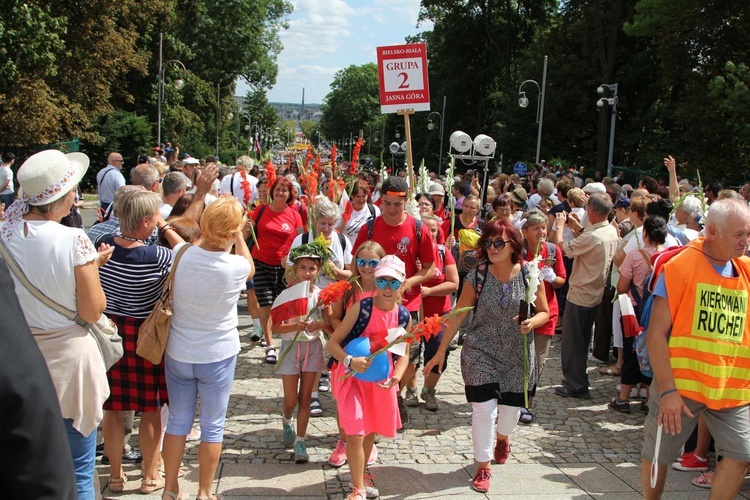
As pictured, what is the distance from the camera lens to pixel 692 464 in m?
5.16

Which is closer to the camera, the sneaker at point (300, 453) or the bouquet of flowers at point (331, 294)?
the bouquet of flowers at point (331, 294)

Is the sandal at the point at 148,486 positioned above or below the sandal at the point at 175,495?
below

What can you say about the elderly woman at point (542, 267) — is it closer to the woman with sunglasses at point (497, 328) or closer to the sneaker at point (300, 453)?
the woman with sunglasses at point (497, 328)

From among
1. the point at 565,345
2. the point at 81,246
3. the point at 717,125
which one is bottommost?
the point at 565,345

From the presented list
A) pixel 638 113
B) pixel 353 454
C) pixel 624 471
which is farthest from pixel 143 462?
pixel 638 113

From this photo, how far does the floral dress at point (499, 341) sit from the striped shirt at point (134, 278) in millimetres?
2031

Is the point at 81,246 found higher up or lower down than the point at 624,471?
higher up

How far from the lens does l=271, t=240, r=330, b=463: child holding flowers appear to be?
4.99m

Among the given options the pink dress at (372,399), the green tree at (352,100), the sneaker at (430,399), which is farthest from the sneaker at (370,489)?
the green tree at (352,100)

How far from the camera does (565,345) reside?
697cm

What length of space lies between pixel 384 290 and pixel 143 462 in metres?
1.81

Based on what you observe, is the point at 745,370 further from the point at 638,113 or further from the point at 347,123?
the point at 347,123

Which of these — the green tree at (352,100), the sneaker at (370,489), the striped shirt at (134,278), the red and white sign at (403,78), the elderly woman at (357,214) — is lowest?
the sneaker at (370,489)

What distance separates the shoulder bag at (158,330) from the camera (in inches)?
159
